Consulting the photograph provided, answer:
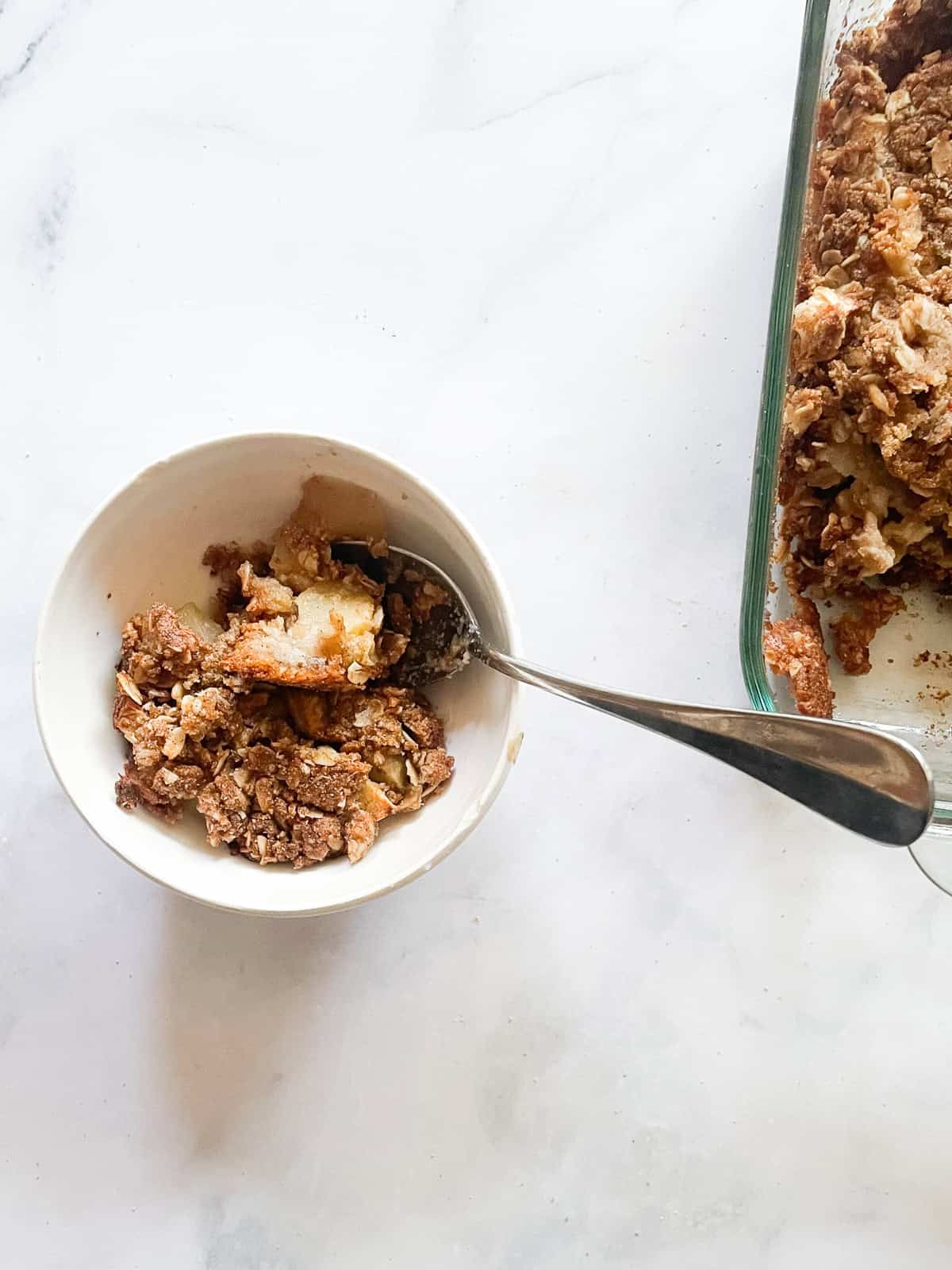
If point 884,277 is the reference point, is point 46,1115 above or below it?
below

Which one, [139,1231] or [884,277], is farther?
[139,1231]

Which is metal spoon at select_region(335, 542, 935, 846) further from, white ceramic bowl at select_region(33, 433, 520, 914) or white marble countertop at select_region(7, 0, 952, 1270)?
white marble countertop at select_region(7, 0, 952, 1270)

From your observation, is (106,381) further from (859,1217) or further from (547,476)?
(859,1217)

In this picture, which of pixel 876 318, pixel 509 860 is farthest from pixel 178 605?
pixel 876 318

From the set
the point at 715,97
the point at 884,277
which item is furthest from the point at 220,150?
the point at 884,277

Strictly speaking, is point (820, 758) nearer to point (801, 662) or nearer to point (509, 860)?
point (801, 662)

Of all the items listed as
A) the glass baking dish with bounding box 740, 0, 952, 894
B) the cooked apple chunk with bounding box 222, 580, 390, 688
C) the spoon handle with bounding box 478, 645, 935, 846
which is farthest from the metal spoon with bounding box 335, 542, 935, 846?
the glass baking dish with bounding box 740, 0, 952, 894

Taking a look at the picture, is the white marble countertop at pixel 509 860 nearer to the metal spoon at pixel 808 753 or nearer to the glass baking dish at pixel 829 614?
the glass baking dish at pixel 829 614
